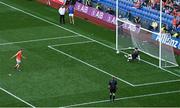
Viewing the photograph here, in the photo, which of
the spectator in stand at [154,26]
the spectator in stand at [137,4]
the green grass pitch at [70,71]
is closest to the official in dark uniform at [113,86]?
the green grass pitch at [70,71]

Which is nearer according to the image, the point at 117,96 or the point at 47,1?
the point at 117,96

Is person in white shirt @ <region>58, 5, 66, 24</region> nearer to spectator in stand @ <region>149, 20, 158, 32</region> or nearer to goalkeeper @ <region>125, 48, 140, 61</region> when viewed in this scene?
spectator in stand @ <region>149, 20, 158, 32</region>

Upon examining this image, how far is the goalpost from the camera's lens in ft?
156

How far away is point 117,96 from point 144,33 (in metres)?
8.59

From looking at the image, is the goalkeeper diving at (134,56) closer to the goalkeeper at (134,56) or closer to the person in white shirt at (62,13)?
the goalkeeper at (134,56)

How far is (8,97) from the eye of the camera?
4116 cm

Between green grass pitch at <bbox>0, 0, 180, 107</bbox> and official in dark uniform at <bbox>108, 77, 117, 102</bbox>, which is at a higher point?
official in dark uniform at <bbox>108, 77, 117, 102</bbox>

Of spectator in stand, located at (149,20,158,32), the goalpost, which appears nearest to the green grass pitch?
the goalpost

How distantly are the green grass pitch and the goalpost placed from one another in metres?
0.79

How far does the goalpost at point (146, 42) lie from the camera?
47.6m

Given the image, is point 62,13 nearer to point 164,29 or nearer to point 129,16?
point 129,16

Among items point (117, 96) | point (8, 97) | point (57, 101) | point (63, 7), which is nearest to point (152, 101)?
point (117, 96)

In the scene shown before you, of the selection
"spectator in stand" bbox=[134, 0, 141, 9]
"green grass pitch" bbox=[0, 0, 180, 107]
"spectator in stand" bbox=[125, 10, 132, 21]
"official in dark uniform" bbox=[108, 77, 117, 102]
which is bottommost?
"green grass pitch" bbox=[0, 0, 180, 107]

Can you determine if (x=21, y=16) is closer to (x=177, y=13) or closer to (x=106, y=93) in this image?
(x=177, y=13)
